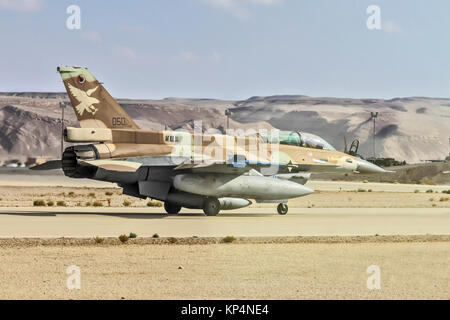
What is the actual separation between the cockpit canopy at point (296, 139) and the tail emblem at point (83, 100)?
A: 7.13 m

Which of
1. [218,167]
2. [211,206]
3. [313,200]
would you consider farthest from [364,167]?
[313,200]

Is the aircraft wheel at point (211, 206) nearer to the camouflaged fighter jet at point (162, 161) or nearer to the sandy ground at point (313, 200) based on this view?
the camouflaged fighter jet at point (162, 161)

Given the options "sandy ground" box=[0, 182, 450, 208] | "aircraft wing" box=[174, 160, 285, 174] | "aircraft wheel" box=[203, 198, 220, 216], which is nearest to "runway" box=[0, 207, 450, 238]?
"aircraft wheel" box=[203, 198, 220, 216]

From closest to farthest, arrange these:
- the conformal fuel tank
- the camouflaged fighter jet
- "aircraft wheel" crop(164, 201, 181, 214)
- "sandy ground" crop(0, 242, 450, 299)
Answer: "sandy ground" crop(0, 242, 450, 299), the camouflaged fighter jet, the conformal fuel tank, "aircraft wheel" crop(164, 201, 181, 214)

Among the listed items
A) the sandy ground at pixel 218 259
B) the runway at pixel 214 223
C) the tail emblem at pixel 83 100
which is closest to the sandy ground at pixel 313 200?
the runway at pixel 214 223

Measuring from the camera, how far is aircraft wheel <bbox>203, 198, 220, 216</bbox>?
3091cm

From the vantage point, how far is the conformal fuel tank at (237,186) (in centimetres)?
2991

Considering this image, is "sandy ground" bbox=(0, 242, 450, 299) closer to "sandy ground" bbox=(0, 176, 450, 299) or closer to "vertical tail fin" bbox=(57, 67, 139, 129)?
"sandy ground" bbox=(0, 176, 450, 299)

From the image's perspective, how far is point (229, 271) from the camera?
15.8 m

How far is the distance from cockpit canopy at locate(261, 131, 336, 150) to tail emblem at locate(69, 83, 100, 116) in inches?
281

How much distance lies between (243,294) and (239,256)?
5203 mm

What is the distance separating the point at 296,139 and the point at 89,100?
29.5 feet

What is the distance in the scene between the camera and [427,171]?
9575 cm

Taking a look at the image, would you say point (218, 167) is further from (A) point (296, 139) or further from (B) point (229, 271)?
(B) point (229, 271)
